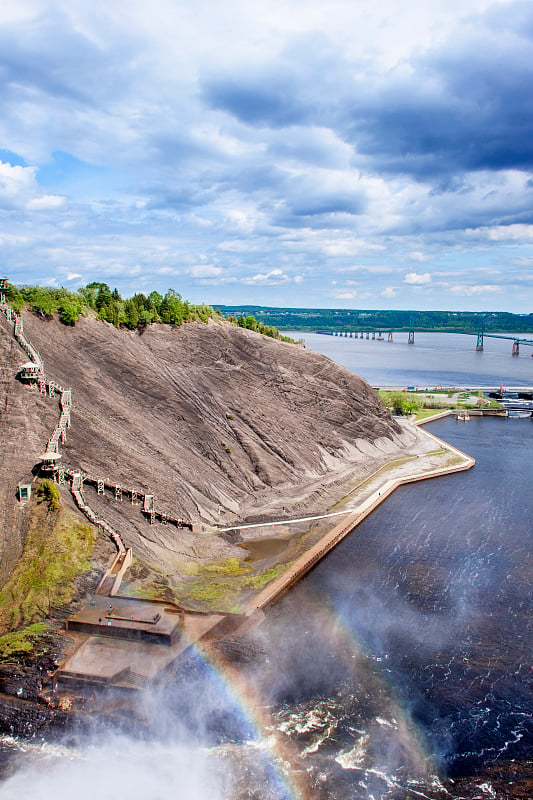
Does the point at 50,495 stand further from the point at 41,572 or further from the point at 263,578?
the point at 263,578

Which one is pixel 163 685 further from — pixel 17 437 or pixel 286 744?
pixel 17 437

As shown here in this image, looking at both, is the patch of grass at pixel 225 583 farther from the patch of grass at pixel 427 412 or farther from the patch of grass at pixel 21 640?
the patch of grass at pixel 427 412

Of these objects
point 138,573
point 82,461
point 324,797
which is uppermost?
point 82,461

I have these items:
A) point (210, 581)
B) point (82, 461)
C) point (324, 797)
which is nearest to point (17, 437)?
point (82, 461)

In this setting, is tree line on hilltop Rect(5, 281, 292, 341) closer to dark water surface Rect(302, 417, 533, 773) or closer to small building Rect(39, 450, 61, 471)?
small building Rect(39, 450, 61, 471)

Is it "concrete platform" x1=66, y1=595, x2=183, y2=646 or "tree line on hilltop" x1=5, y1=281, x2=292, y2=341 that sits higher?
"tree line on hilltop" x1=5, y1=281, x2=292, y2=341

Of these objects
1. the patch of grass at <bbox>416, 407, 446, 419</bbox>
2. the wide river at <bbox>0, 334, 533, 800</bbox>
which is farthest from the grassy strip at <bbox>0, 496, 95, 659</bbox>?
the patch of grass at <bbox>416, 407, 446, 419</bbox>
